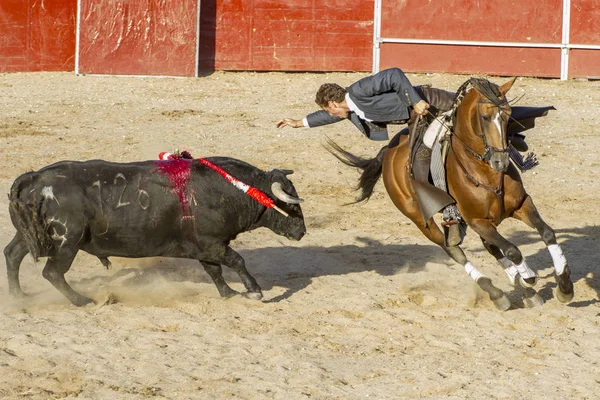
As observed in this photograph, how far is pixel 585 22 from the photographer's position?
16.3m

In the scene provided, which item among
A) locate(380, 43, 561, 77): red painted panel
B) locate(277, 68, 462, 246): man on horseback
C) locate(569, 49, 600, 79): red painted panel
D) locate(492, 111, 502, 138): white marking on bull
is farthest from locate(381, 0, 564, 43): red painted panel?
locate(492, 111, 502, 138): white marking on bull

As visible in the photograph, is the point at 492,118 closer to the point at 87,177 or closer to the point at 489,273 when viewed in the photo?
the point at 489,273

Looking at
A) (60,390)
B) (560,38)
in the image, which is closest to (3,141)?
(60,390)

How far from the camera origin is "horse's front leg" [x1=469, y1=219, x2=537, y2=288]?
25.5 feet

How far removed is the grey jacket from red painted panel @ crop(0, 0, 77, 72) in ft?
29.2

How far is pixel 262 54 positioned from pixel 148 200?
29.9ft

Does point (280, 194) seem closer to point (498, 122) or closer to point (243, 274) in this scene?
point (243, 274)

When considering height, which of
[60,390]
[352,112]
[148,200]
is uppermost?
[352,112]

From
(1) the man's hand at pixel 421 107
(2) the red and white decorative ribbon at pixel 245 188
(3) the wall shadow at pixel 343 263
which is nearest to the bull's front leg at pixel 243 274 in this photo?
(3) the wall shadow at pixel 343 263

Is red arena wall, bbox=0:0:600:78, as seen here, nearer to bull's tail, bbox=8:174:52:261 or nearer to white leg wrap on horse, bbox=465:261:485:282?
white leg wrap on horse, bbox=465:261:485:282

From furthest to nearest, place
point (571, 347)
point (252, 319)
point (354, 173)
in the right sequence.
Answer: point (354, 173) < point (252, 319) < point (571, 347)

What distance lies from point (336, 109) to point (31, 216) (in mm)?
2427

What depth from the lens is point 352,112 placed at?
8508mm

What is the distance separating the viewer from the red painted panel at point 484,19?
16375 mm
